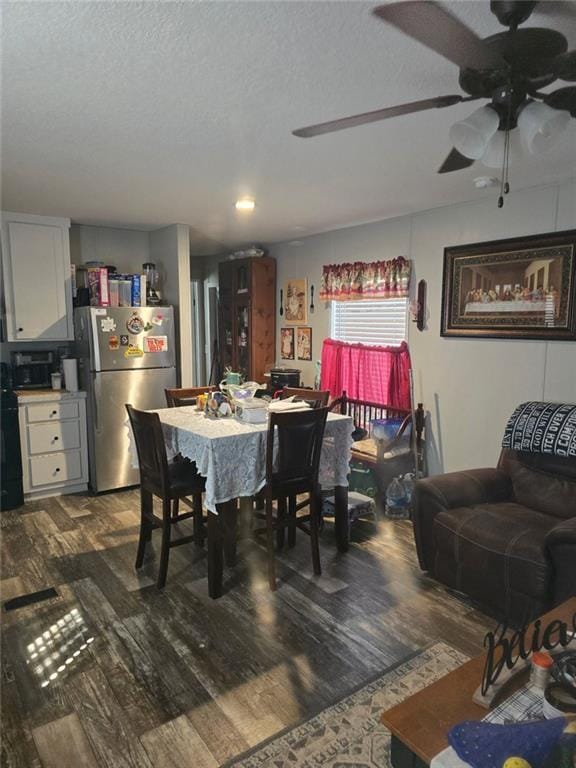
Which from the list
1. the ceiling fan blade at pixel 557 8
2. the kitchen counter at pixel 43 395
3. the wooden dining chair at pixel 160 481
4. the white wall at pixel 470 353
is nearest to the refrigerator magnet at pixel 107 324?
the kitchen counter at pixel 43 395

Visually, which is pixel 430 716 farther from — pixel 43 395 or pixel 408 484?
pixel 43 395

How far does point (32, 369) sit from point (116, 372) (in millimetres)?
762

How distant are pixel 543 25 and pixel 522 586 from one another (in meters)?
2.25

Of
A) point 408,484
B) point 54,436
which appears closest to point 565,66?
point 408,484

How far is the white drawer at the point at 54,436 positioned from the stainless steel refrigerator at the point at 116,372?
13 centimetres

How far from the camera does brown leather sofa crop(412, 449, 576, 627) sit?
225 cm

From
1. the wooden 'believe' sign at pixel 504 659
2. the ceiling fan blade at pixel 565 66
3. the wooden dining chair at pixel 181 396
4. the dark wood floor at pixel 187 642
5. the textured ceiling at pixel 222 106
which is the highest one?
the textured ceiling at pixel 222 106

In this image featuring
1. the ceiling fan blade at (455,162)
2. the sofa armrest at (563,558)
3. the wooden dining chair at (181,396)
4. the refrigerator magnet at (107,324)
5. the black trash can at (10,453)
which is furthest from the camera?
the refrigerator magnet at (107,324)

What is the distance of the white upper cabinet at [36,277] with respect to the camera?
4.01 m

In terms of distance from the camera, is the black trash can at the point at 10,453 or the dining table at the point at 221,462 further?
the black trash can at the point at 10,453

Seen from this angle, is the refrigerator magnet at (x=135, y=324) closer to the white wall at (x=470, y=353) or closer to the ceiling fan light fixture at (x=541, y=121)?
the white wall at (x=470, y=353)

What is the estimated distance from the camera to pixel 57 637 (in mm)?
2357

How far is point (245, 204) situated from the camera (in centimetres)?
363

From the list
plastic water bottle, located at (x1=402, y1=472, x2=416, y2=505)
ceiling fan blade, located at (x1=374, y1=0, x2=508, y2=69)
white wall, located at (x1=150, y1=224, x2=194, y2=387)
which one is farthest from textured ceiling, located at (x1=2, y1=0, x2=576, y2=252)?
plastic water bottle, located at (x1=402, y1=472, x2=416, y2=505)
